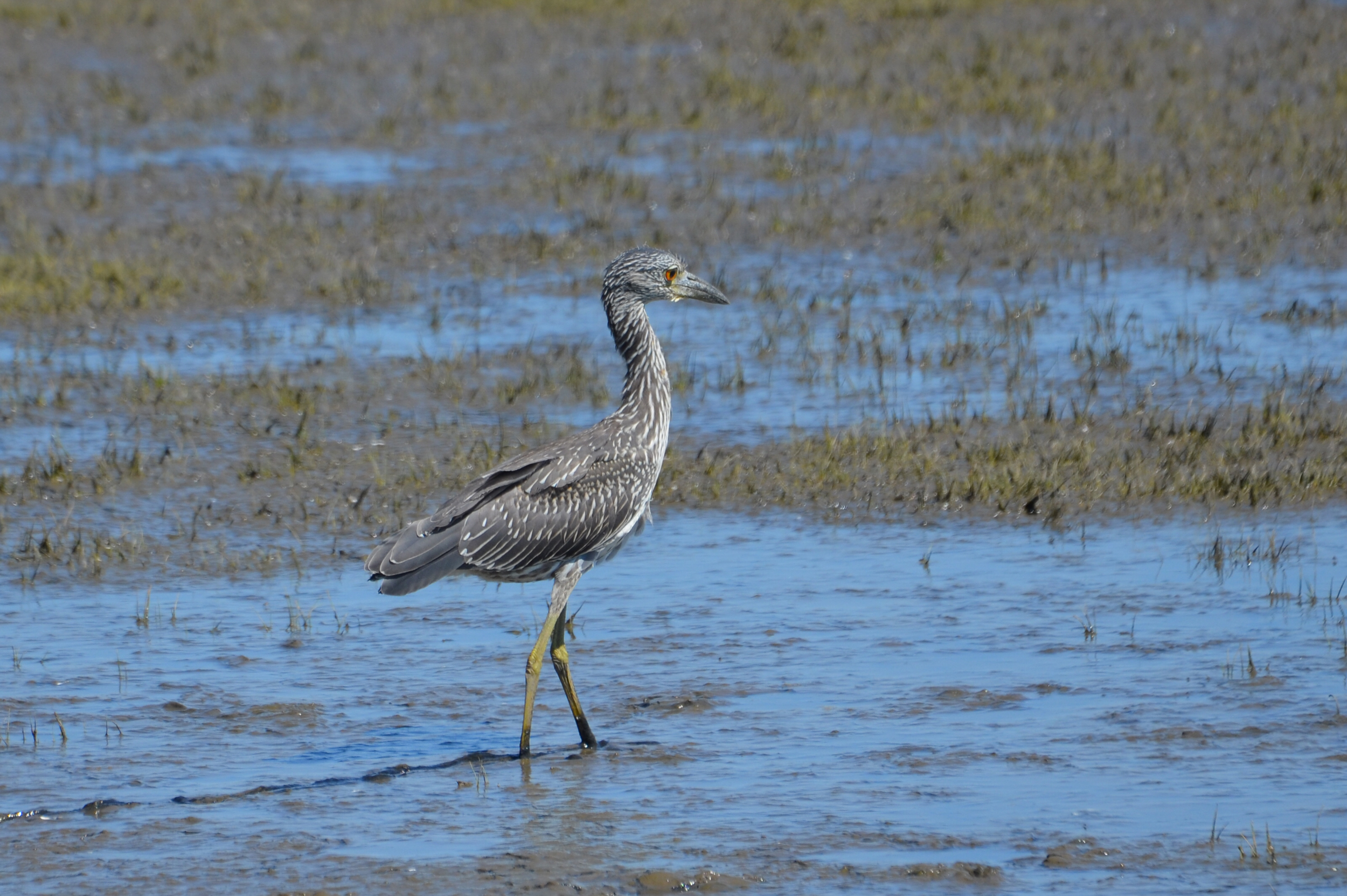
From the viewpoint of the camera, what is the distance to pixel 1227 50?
2114cm

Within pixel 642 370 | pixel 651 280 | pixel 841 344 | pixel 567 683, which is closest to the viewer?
pixel 567 683

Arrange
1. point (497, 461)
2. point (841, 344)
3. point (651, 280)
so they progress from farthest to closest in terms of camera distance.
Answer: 1. point (841, 344)
2. point (497, 461)
3. point (651, 280)

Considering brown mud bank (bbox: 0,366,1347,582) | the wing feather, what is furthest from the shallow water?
the wing feather

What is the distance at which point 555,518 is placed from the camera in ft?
25.4

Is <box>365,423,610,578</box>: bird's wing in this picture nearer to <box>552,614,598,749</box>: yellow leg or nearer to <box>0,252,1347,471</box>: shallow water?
<box>552,614,598,749</box>: yellow leg

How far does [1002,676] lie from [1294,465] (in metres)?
3.34

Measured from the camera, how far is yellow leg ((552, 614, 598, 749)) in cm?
759

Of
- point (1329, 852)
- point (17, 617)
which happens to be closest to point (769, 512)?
point (17, 617)

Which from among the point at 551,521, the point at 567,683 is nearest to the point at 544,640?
the point at 567,683

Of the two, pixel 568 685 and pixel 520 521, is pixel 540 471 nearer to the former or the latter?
pixel 520 521

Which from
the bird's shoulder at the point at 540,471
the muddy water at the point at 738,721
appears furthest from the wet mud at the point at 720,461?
the bird's shoulder at the point at 540,471

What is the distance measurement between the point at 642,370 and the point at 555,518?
0.79m

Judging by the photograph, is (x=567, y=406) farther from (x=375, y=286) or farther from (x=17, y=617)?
(x=17, y=617)

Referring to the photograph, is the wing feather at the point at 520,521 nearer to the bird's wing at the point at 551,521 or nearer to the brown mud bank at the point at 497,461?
the bird's wing at the point at 551,521
